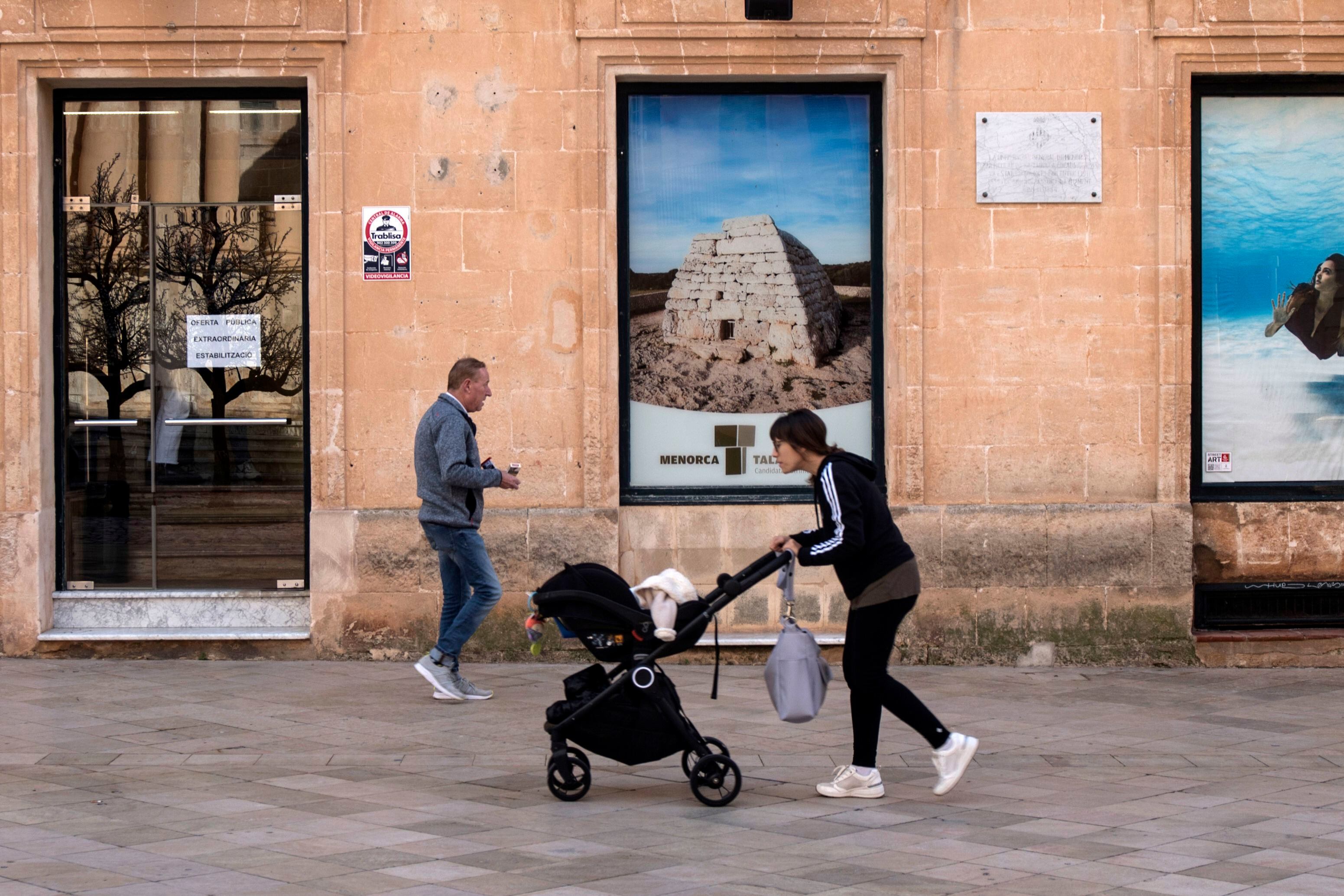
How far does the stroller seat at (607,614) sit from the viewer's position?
22.3 ft

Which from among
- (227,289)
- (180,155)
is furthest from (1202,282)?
(180,155)

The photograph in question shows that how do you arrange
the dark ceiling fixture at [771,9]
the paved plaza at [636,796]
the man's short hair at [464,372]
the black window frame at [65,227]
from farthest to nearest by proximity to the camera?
1. the black window frame at [65,227]
2. the dark ceiling fixture at [771,9]
3. the man's short hair at [464,372]
4. the paved plaza at [636,796]

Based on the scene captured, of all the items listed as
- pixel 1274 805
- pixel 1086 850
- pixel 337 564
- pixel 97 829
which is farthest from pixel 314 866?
pixel 337 564

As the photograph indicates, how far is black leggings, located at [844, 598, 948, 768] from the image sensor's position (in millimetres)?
6859

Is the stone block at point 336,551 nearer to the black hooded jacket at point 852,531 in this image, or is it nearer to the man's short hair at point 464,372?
the man's short hair at point 464,372

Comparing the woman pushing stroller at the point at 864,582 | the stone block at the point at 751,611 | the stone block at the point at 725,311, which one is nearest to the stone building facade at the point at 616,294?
the stone block at the point at 751,611

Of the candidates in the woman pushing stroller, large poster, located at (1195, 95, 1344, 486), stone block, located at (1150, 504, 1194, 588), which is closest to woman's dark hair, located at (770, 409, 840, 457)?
the woman pushing stroller

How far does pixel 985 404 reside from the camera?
10.8 meters

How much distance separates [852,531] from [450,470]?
3.03 meters

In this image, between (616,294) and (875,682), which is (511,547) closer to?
(616,294)

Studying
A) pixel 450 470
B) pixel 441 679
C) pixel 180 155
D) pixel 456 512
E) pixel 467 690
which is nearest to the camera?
pixel 450 470

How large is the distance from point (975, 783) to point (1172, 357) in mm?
4560

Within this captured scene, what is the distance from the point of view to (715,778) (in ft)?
22.3

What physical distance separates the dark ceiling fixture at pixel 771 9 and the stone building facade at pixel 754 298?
1.32m
